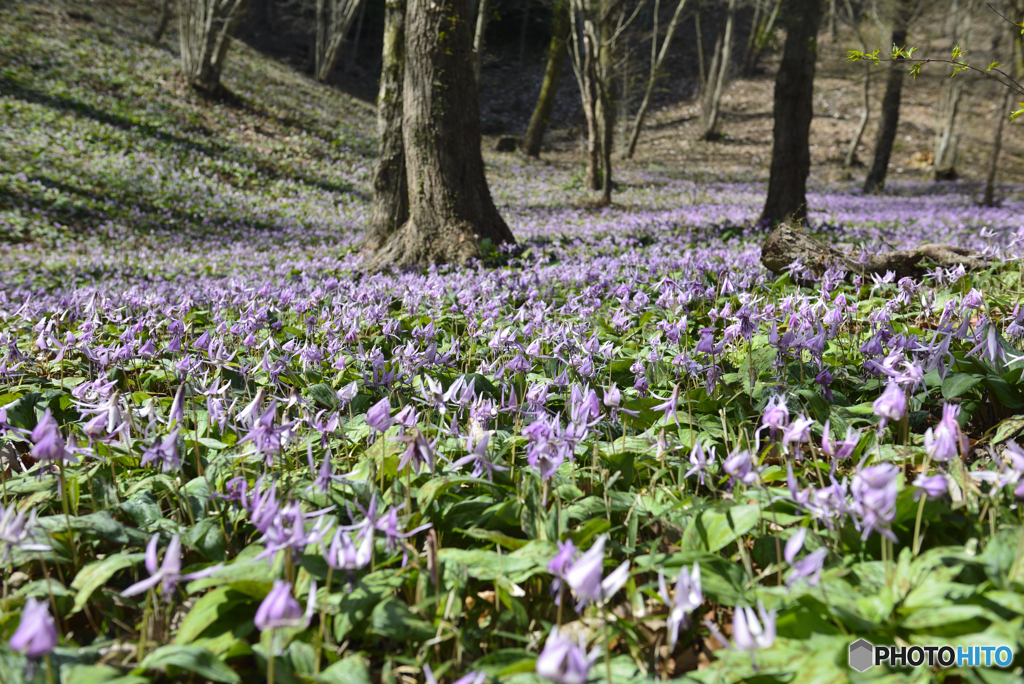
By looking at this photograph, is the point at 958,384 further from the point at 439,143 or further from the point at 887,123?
the point at 887,123

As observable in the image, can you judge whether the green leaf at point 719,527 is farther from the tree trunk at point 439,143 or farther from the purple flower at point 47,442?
the tree trunk at point 439,143

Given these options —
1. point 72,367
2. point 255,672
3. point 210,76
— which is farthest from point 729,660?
point 210,76

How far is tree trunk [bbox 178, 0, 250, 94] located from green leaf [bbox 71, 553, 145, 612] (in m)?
23.0

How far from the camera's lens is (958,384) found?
7.17 ft

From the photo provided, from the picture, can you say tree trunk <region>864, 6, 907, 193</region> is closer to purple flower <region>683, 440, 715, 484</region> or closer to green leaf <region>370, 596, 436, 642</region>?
purple flower <region>683, 440, 715, 484</region>

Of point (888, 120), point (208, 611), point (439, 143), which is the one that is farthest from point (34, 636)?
point (888, 120)

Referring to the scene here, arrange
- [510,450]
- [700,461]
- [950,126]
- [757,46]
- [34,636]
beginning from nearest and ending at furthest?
[34,636] < [700,461] < [510,450] < [950,126] < [757,46]

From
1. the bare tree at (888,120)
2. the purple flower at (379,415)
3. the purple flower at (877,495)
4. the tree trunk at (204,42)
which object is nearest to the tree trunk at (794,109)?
the purple flower at (877,495)

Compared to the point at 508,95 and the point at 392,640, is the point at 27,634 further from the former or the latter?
the point at 508,95

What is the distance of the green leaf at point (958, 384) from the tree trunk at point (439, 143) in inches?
206

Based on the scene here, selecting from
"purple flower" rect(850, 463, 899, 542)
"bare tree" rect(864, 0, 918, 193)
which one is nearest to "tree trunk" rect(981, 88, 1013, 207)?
"bare tree" rect(864, 0, 918, 193)

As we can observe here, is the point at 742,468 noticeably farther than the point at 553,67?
No

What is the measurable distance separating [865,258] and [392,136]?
6201mm

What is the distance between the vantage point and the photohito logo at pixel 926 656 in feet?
3.81
